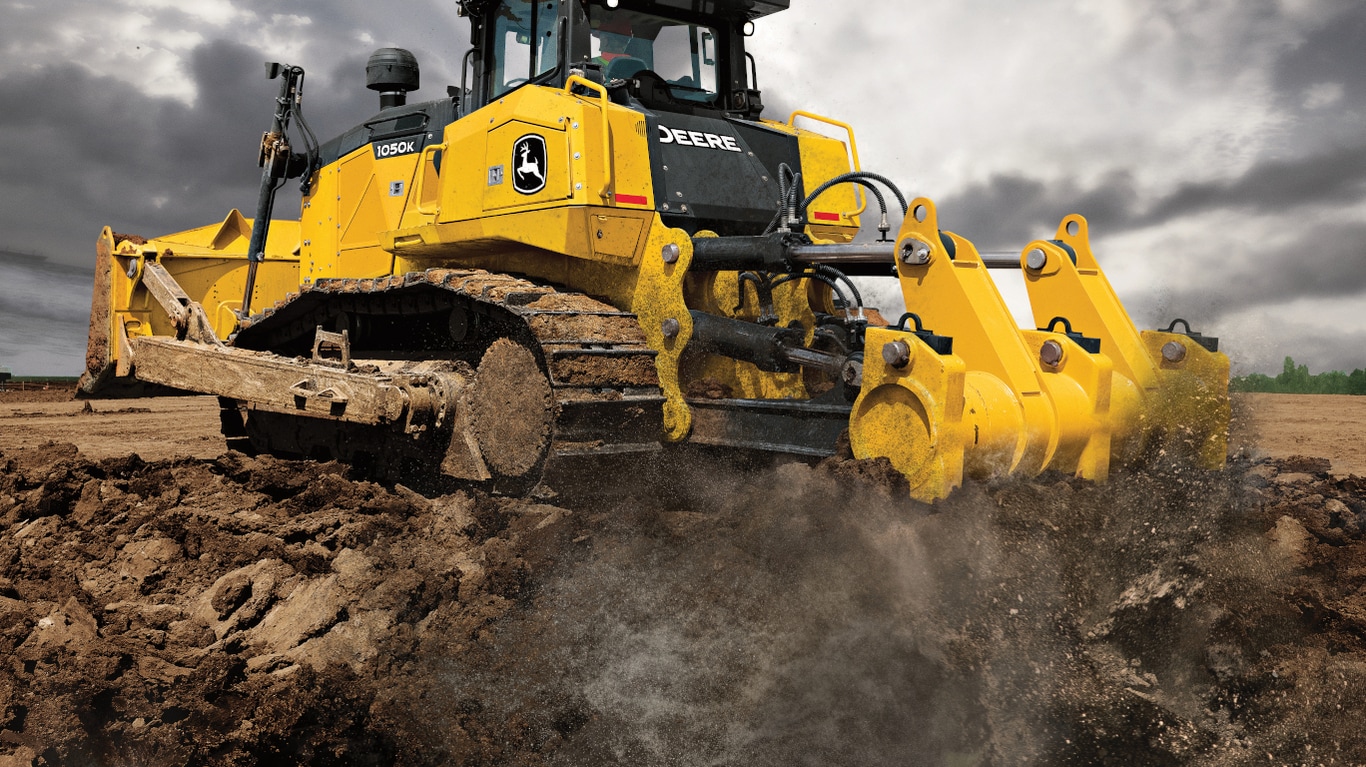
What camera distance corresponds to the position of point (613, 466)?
524 centimetres

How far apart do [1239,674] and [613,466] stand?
287 centimetres

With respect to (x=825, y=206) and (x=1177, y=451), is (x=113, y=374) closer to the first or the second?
(x=825, y=206)

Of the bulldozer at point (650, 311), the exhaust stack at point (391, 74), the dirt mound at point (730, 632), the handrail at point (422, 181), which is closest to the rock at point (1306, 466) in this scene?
the dirt mound at point (730, 632)

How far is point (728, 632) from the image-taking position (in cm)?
402

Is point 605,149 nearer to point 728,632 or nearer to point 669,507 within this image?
point 669,507

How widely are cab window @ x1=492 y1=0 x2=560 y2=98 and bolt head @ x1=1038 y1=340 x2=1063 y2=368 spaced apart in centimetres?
311

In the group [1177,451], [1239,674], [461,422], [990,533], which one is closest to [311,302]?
[461,422]

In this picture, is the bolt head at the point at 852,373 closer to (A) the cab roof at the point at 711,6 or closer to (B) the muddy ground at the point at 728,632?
(B) the muddy ground at the point at 728,632

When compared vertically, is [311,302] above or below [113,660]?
above

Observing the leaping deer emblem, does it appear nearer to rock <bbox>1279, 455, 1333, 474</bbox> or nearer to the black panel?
the black panel

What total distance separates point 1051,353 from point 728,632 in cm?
197

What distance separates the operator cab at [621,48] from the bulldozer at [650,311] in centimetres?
2

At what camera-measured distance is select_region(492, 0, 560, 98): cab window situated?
599 centimetres

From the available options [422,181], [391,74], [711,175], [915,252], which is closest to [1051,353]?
[915,252]
